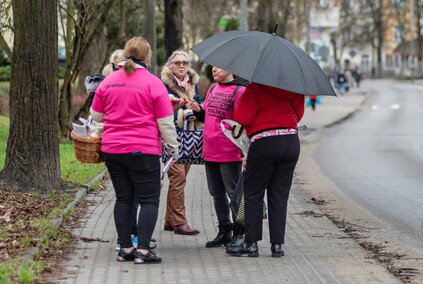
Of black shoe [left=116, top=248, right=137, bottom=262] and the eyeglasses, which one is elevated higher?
the eyeglasses

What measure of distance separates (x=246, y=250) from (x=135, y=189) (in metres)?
1.11

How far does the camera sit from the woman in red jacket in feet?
26.9

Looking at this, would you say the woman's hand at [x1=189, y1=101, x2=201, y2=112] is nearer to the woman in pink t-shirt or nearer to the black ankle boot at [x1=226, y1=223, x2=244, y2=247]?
the woman in pink t-shirt

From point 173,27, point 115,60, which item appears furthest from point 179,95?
point 173,27

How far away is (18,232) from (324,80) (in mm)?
2906

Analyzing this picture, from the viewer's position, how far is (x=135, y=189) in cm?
802

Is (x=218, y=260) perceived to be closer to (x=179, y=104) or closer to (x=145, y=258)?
(x=145, y=258)

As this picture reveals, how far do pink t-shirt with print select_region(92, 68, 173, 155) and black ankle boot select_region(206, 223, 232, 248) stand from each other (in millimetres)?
1369

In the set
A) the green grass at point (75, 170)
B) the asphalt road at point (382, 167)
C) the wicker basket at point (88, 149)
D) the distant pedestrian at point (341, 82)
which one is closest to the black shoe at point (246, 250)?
the wicker basket at point (88, 149)

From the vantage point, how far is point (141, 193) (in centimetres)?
800

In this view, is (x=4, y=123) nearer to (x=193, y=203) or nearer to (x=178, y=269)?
(x=193, y=203)

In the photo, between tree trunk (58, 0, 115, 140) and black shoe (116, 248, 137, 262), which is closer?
black shoe (116, 248, 137, 262)

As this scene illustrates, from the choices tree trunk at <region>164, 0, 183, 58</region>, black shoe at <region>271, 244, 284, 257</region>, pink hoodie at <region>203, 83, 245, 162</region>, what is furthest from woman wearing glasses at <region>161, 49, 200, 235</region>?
tree trunk at <region>164, 0, 183, 58</region>

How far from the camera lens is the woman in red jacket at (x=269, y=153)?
820cm
